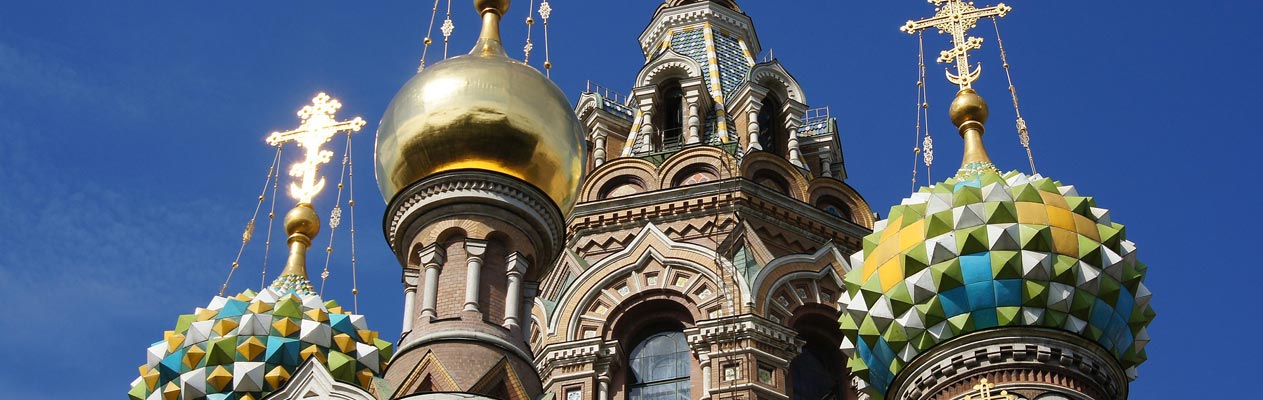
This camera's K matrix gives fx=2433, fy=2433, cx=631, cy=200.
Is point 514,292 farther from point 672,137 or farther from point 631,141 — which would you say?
point 672,137

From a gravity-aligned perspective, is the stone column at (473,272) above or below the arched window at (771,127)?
below

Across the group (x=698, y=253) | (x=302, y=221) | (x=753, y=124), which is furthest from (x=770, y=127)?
(x=302, y=221)

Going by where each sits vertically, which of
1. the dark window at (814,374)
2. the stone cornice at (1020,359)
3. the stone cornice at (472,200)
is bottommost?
the stone cornice at (1020,359)

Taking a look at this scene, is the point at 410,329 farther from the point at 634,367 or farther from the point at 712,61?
the point at 712,61

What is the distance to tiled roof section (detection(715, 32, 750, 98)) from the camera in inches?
926

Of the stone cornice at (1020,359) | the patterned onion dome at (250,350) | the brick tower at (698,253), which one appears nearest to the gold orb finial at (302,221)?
the patterned onion dome at (250,350)

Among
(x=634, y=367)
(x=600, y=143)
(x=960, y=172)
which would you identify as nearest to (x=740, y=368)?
(x=634, y=367)

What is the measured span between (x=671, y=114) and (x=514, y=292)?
901cm

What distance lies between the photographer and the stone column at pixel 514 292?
1406 centimetres

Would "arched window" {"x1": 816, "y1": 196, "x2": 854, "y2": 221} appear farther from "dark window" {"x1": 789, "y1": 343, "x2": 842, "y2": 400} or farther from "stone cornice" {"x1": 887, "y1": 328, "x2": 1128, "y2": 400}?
"stone cornice" {"x1": 887, "y1": 328, "x2": 1128, "y2": 400}

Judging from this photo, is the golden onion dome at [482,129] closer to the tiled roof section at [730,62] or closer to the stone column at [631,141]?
the stone column at [631,141]

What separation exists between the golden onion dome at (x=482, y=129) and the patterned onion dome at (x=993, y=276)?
2366mm

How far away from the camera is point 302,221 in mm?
19500

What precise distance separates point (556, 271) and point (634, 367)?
125cm
